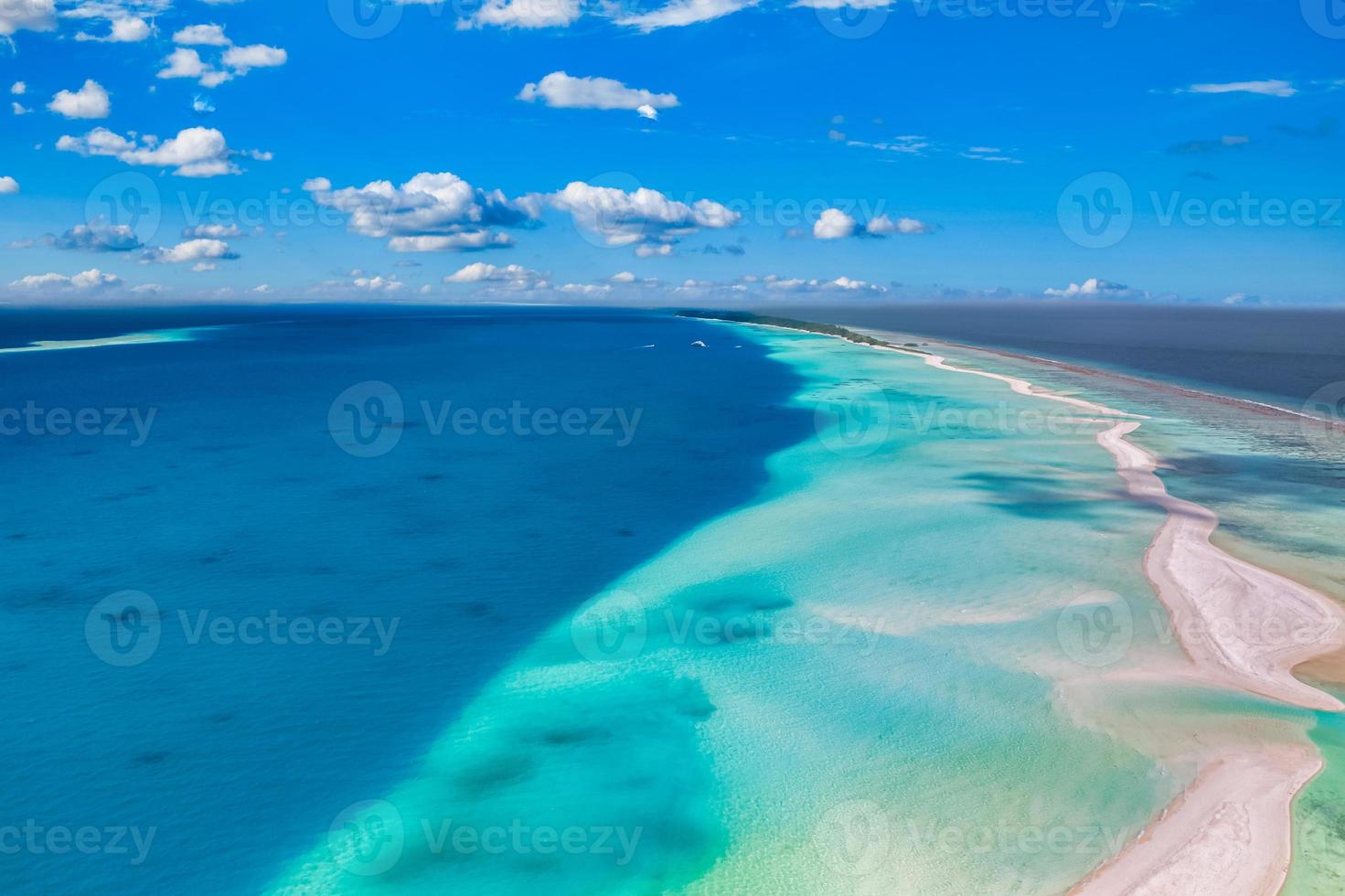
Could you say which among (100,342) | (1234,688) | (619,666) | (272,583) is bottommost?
(619,666)

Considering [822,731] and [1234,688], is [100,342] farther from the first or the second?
[1234,688]

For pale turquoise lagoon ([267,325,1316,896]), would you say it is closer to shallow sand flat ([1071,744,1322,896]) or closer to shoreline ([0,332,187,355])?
shallow sand flat ([1071,744,1322,896])

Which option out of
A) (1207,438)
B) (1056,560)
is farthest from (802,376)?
(1056,560)

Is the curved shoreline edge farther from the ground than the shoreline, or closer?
closer

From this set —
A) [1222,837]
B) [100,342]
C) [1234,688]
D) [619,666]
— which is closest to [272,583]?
[619,666]

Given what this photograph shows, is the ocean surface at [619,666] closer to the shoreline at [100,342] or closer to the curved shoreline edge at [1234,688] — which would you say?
the curved shoreline edge at [1234,688]

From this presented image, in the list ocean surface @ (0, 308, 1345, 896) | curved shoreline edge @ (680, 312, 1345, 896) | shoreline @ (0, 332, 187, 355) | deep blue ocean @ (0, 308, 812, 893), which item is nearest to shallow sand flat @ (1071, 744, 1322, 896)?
curved shoreline edge @ (680, 312, 1345, 896)
